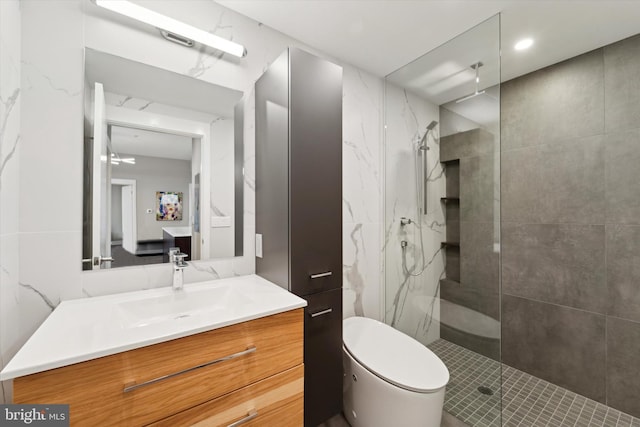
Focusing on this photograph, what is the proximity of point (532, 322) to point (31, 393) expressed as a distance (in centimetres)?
281

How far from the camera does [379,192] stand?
7.27 feet

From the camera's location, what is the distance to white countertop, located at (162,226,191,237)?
1383mm

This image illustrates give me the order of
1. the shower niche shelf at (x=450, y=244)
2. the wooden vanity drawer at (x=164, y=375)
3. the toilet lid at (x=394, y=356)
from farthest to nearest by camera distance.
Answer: the shower niche shelf at (x=450, y=244) < the toilet lid at (x=394, y=356) < the wooden vanity drawer at (x=164, y=375)

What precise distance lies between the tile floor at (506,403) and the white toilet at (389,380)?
36cm

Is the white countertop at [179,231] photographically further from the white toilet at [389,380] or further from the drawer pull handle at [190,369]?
the white toilet at [389,380]

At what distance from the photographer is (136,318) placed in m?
1.11

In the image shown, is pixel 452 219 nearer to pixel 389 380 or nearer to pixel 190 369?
pixel 389 380

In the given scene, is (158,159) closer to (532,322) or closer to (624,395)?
(532,322)

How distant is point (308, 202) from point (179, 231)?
27.8 inches

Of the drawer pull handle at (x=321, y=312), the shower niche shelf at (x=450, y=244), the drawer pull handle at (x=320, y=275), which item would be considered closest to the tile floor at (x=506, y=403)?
the shower niche shelf at (x=450, y=244)

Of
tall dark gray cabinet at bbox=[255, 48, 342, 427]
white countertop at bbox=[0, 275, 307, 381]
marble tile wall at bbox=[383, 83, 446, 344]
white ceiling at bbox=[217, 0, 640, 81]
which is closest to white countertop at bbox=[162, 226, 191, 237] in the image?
white countertop at bbox=[0, 275, 307, 381]

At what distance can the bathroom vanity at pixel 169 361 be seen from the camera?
706 millimetres

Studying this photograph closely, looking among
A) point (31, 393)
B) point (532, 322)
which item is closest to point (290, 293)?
point (31, 393)

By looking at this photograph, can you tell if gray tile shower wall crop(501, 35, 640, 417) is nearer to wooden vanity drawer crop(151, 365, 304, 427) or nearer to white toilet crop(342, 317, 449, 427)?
white toilet crop(342, 317, 449, 427)
